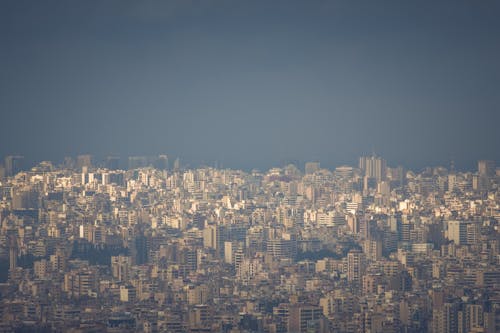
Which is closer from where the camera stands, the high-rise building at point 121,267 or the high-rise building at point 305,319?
the high-rise building at point 305,319

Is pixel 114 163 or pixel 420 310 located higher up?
pixel 114 163

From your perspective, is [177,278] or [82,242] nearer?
[177,278]

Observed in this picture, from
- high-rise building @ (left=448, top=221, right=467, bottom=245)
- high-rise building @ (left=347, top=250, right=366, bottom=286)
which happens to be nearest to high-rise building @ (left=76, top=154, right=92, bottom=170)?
high-rise building @ (left=448, top=221, right=467, bottom=245)

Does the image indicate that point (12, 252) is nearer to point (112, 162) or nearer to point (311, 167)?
point (112, 162)

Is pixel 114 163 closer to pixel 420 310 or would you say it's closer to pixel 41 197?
pixel 41 197

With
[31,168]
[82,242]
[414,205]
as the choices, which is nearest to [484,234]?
[414,205]

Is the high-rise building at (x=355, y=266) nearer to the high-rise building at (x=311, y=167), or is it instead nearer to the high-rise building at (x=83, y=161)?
the high-rise building at (x=83, y=161)

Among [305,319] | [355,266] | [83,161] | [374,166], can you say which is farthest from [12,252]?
[374,166]

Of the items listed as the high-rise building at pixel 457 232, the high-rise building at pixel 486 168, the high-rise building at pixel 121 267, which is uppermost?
the high-rise building at pixel 486 168

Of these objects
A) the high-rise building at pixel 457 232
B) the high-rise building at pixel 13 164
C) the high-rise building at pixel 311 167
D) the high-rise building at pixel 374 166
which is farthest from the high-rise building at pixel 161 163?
the high-rise building at pixel 457 232
